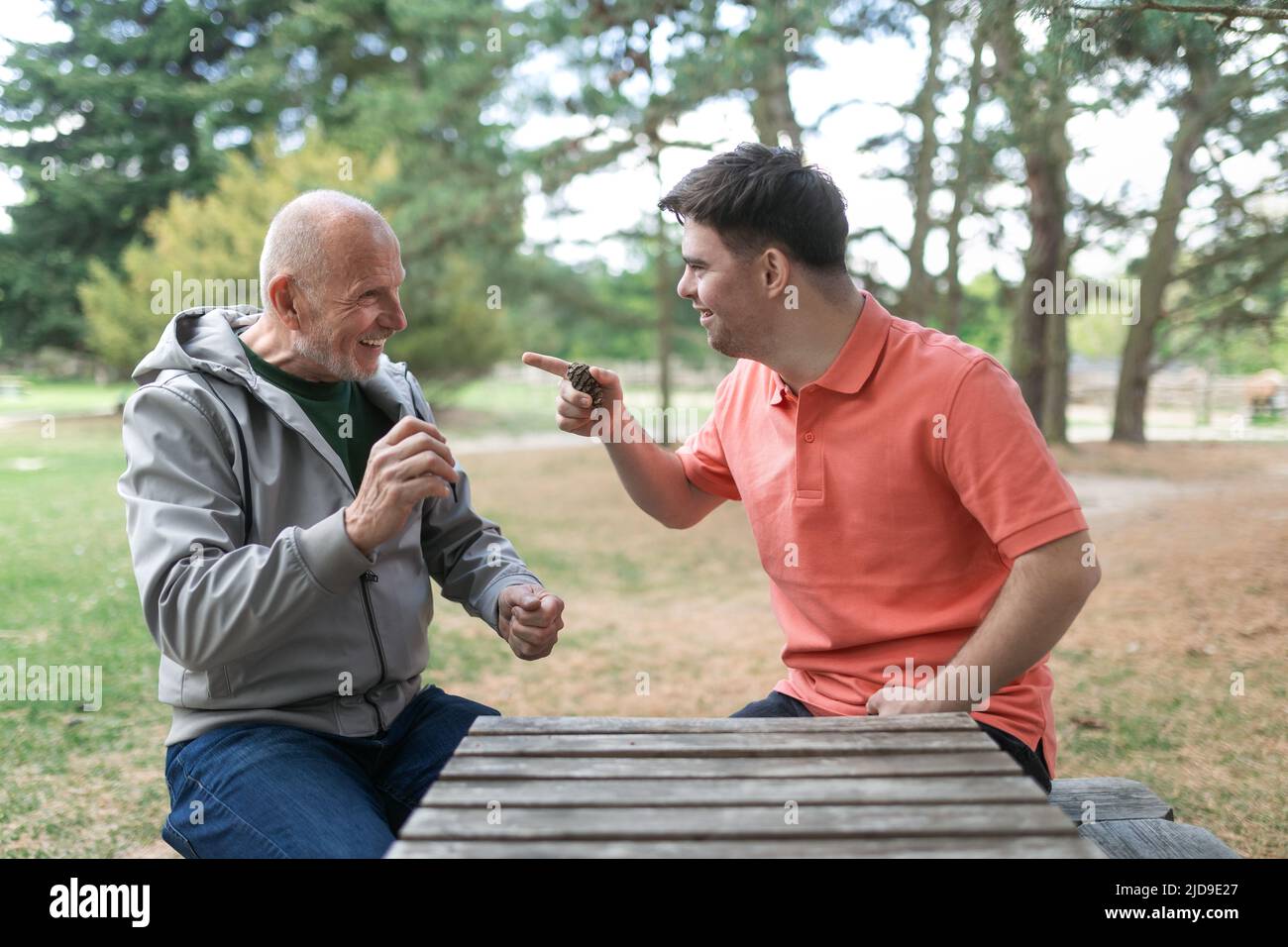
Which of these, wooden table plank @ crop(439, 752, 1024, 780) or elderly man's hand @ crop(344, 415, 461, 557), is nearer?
wooden table plank @ crop(439, 752, 1024, 780)

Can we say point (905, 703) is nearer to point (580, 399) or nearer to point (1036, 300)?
point (580, 399)

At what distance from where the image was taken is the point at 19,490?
13.0 m

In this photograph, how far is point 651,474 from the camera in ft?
9.39

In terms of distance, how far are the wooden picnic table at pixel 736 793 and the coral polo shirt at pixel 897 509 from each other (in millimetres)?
472

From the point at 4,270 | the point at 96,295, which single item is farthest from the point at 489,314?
the point at 4,270

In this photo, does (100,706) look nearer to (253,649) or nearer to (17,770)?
(17,770)

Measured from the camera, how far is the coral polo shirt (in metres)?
2.32

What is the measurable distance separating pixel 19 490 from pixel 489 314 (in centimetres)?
1173

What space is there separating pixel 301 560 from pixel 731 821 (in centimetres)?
97

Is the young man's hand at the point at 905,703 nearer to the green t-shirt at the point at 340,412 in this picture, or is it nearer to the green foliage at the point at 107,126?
the green t-shirt at the point at 340,412

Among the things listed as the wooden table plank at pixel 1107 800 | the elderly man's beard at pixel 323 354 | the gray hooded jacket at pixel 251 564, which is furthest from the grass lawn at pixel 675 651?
the elderly man's beard at pixel 323 354

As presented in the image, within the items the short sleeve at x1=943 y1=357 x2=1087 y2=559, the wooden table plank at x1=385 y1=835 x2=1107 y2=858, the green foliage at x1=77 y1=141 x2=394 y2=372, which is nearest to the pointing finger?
the short sleeve at x1=943 y1=357 x2=1087 y2=559

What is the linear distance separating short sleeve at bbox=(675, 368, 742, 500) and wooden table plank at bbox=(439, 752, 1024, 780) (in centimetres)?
122

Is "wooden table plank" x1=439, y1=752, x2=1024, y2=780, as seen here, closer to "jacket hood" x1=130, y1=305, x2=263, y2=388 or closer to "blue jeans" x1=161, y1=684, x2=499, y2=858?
"blue jeans" x1=161, y1=684, x2=499, y2=858
